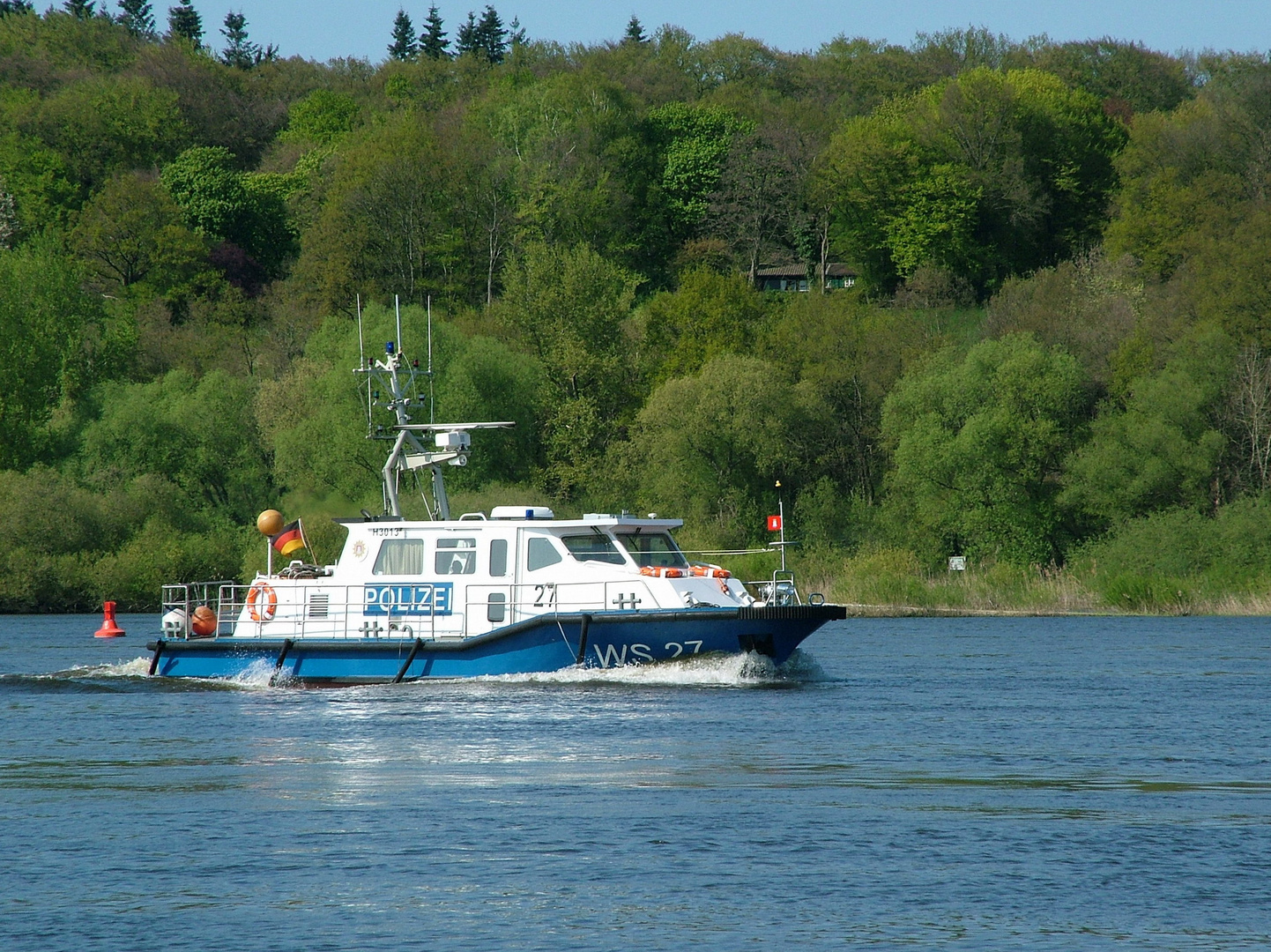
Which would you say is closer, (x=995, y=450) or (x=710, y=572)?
(x=710, y=572)

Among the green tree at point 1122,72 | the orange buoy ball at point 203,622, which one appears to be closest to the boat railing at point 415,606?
the orange buoy ball at point 203,622

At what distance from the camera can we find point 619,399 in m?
67.7

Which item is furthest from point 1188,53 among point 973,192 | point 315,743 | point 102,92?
point 315,743

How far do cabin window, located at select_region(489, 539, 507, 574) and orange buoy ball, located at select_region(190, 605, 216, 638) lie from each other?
225 inches

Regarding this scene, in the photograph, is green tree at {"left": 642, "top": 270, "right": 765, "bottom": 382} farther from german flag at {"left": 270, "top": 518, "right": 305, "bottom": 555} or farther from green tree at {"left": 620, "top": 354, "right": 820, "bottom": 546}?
german flag at {"left": 270, "top": 518, "right": 305, "bottom": 555}

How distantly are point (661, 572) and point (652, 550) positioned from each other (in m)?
1.15

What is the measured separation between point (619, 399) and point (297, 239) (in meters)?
33.4

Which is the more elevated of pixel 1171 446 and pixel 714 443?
pixel 714 443

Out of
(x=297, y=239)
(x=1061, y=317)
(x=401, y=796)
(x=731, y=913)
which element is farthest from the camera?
(x=297, y=239)

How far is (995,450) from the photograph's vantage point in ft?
190

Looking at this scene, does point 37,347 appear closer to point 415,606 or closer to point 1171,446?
point 1171,446

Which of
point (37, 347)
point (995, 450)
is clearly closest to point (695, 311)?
point (995, 450)

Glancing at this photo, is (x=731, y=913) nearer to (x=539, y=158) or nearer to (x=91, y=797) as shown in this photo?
(x=91, y=797)

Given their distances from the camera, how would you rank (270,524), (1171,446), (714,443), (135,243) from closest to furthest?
(270,524) → (1171,446) → (714,443) → (135,243)
